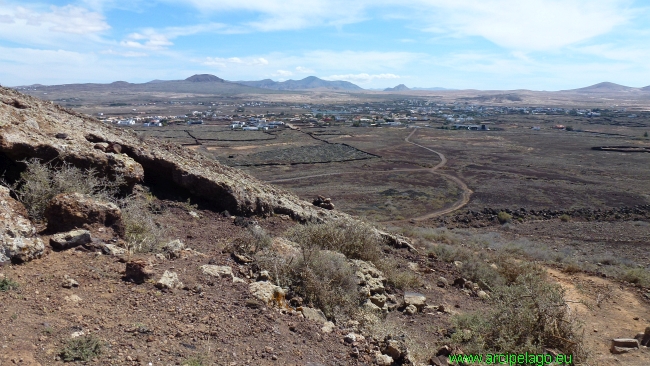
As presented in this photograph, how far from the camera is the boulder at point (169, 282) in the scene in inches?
214

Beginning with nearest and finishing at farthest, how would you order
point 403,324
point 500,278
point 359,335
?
1. point 359,335
2. point 403,324
3. point 500,278

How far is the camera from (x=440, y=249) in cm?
1239

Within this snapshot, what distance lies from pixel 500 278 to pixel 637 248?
48.8 ft

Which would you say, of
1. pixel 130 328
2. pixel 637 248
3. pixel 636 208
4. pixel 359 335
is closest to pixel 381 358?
pixel 359 335

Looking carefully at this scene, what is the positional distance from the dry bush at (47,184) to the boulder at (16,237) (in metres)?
0.76

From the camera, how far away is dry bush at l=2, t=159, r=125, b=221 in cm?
671

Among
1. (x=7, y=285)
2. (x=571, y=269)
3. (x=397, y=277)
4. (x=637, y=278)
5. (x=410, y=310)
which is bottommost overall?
(x=571, y=269)

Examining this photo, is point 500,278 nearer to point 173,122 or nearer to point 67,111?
point 67,111

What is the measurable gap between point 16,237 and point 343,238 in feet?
18.5

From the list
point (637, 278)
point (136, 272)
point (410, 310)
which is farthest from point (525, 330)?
point (637, 278)

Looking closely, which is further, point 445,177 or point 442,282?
point 445,177

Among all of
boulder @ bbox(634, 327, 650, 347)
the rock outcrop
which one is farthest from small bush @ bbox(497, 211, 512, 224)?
boulder @ bbox(634, 327, 650, 347)

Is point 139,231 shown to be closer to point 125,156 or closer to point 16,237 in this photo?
point 16,237

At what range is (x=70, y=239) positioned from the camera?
595 centimetres
